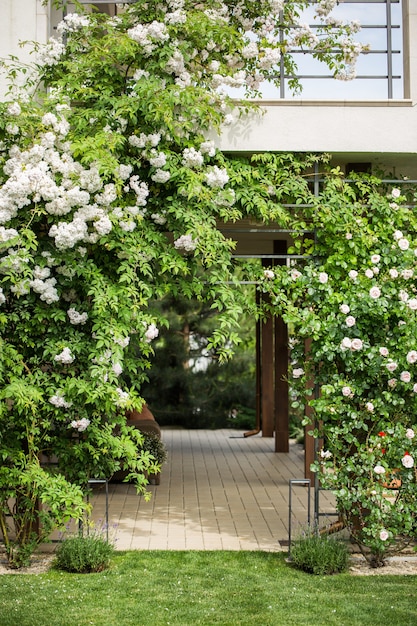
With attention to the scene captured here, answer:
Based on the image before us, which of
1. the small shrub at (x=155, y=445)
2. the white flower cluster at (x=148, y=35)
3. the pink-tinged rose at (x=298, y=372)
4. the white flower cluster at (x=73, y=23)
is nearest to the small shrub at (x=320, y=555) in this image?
the pink-tinged rose at (x=298, y=372)

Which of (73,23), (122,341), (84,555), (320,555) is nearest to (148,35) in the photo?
(73,23)

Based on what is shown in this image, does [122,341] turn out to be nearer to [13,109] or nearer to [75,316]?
[75,316]

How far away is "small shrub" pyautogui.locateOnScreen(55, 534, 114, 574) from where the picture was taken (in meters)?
6.30

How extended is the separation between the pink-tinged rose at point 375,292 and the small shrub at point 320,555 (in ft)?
5.97

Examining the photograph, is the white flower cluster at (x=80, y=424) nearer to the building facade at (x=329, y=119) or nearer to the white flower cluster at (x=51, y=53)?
the building facade at (x=329, y=119)

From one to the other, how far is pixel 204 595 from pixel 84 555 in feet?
3.27

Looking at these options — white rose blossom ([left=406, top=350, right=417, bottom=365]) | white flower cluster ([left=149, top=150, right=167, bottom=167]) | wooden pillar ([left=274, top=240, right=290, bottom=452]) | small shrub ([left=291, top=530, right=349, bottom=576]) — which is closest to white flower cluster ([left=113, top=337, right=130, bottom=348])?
white flower cluster ([left=149, top=150, right=167, bottom=167])

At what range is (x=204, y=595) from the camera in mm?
5816

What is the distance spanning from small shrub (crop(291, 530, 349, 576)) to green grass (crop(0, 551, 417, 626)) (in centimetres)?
9

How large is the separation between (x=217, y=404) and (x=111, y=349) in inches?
417

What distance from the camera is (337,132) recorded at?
7.11 metres

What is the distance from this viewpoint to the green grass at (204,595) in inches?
210

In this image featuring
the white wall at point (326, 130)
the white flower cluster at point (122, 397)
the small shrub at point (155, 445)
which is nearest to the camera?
the white flower cluster at point (122, 397)

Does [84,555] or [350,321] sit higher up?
[350,321]
